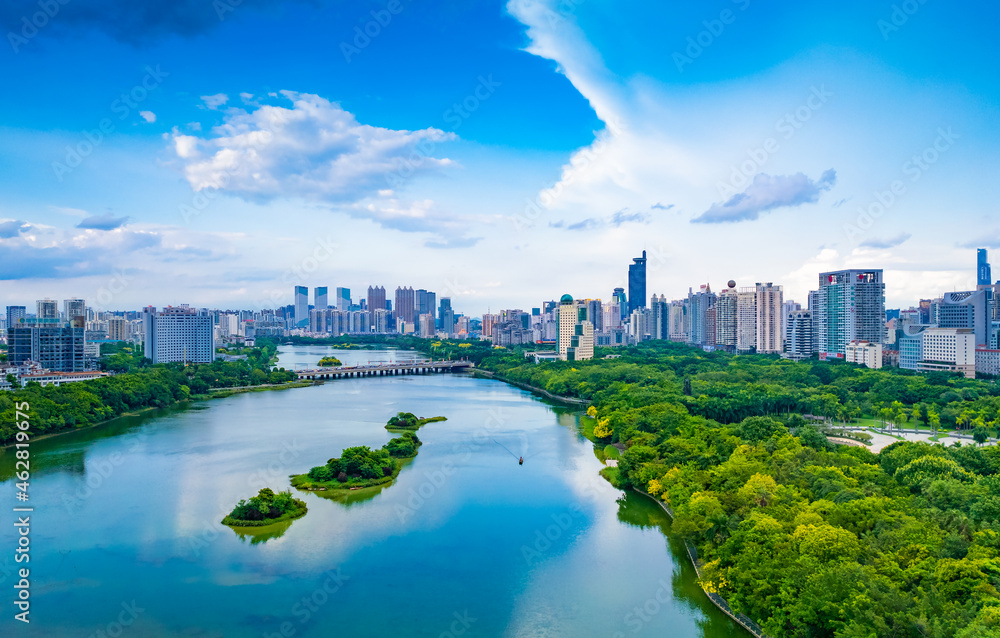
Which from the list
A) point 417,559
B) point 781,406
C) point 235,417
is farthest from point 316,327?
point 417,559

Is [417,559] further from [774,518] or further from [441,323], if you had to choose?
[441,323]

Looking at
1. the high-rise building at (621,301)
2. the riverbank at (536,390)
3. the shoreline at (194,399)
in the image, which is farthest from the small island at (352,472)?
the high-rise building at (621,301)

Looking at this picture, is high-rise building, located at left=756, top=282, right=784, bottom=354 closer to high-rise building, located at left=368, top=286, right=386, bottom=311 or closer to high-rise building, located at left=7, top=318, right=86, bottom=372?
high-rise building, located at left=7, top=318, right=86, bottom=372

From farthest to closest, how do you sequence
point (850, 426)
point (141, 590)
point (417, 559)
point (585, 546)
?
point (850, 426) < point (585, 546) < point (417, 559) < point (141, 590)

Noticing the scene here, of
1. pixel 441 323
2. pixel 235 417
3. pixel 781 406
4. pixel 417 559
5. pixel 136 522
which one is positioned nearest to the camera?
pixel 417 559

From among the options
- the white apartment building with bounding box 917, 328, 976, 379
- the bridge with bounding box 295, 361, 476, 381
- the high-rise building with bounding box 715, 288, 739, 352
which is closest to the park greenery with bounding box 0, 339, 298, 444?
the bridge with bounding box 295, 361, 476, 381

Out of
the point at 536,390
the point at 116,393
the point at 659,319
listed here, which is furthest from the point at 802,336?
the point at 116,393

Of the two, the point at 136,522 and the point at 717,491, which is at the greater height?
the point at 717,491
